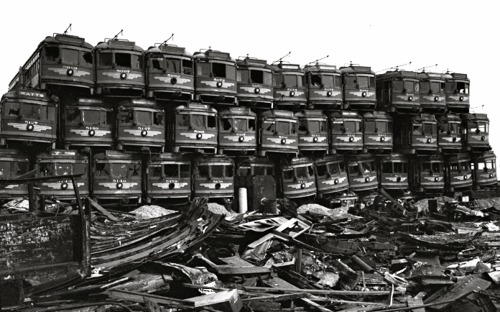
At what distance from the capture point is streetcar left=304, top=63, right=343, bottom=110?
3256cm

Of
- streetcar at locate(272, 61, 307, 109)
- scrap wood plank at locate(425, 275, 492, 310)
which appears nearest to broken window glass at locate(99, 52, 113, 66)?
→ streetcar at locate(272, 61, 307, 109)

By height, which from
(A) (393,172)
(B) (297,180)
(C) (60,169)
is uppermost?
(C) (60,169)

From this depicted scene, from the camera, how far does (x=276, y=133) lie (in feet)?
98.9

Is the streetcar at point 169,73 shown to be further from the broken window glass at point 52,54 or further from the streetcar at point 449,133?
the streetcar at point 449,133

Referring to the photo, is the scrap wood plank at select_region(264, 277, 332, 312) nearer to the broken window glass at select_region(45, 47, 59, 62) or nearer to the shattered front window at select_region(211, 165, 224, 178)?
the shattered front window at select_region(211, 165, 224, 178)

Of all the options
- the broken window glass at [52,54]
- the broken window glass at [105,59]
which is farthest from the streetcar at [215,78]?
the broken window glass at [52,54]

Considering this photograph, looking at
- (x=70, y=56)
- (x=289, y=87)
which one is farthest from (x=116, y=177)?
(x=289, y=87)

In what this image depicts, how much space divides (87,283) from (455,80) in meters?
34.1

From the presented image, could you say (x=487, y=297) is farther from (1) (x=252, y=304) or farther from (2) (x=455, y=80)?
(2) (x=455, y=80)

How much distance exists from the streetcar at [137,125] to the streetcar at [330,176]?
34.8 ft

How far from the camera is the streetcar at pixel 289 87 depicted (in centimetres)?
3178

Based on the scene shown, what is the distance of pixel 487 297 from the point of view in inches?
416

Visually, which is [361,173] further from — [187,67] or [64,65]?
[64,65]

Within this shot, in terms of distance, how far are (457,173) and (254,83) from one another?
685 inches
